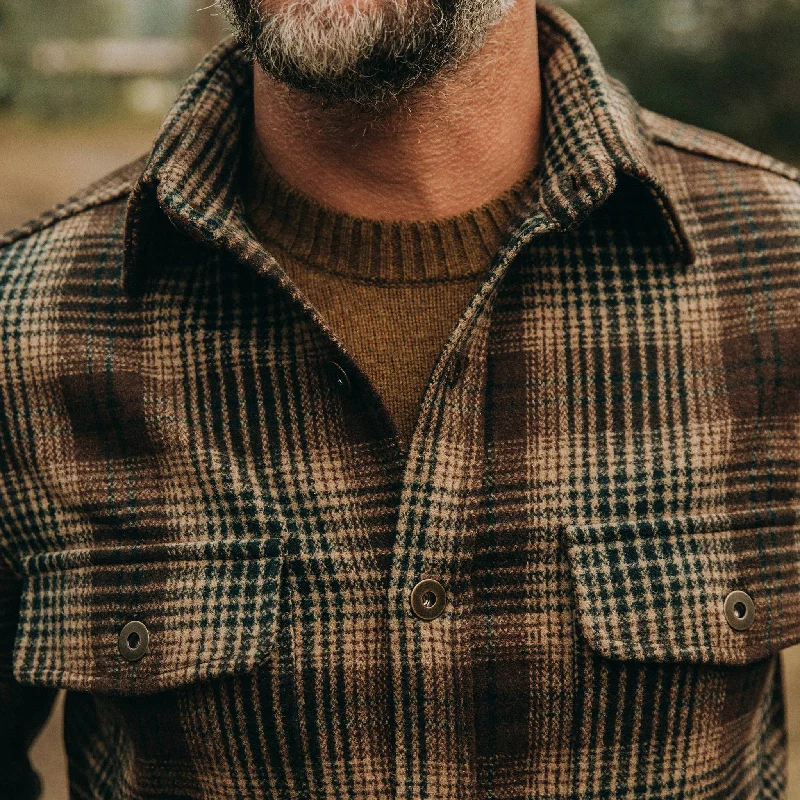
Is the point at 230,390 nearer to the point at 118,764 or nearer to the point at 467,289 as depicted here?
the point at 467,289

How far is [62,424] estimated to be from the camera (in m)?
1.55

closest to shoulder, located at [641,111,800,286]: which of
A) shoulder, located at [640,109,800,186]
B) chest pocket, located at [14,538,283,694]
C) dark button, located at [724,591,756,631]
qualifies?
shoulder, located at [640,109,800,186]

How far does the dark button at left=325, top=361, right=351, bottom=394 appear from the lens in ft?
4.81

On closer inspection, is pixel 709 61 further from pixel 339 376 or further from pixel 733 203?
pixel 339 376

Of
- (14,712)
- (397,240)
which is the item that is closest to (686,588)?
(397,240)

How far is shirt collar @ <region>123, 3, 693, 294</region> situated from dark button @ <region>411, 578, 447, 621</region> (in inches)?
19.9

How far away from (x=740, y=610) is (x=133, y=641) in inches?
35.8

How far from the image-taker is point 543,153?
1.66 metres

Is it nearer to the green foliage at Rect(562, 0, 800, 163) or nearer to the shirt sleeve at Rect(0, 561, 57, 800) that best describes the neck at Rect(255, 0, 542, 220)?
the shirt sleeve at Rect(0, 561, 57, 800)

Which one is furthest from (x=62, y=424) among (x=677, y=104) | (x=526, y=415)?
(x=677, y=104)

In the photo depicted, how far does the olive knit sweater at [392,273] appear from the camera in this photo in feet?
5.13

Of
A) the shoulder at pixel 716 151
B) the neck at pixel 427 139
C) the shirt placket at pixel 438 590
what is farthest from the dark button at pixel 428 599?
the shoulder at pixel 716 151

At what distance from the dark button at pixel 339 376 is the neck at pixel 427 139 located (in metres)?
0.30

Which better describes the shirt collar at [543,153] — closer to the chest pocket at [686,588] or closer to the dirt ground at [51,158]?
the chest pocket at [686,588]
